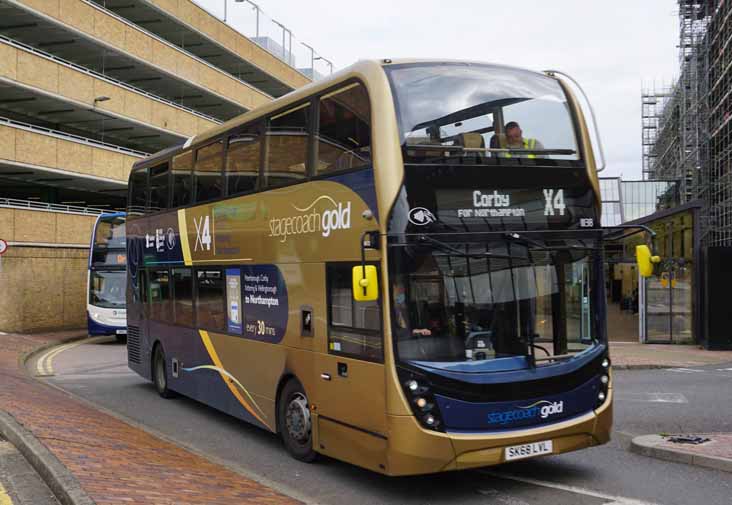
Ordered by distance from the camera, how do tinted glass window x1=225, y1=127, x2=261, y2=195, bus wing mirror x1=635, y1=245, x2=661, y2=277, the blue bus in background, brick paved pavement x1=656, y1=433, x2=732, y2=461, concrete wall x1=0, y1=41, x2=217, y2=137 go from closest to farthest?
bus wing mirror x1=635, y1=245, x2=661, y2=277 < brick paved pavement x1=656, y1=433, x2=732, y2=461 < tinted glass window x1=225, y1=127, x2=261, y2=195 < the blue bus in background < concrete wall x1=0, y1=41, x2=217, y2=137

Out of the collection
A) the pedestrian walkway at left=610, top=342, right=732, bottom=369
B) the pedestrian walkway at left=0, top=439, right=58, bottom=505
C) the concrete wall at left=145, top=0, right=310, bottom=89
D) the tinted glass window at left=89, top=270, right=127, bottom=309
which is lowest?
the pedestrian walkway at left=610, top=342, right=732, bottom=369

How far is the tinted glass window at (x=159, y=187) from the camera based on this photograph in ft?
43.8

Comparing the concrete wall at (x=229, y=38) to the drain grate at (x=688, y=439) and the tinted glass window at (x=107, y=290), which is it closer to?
the tinted glass window at (x=107, y=290)

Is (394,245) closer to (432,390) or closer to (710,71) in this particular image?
(432,390)

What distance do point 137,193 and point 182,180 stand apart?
106 inches

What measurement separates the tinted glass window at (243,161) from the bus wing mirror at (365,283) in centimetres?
337

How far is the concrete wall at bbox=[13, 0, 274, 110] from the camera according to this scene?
→ 3112cm

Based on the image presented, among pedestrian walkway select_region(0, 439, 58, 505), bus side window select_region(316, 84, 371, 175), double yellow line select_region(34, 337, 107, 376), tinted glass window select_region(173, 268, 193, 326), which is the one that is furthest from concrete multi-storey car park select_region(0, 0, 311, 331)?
bus side window select_region(316, 84, 371, 175)

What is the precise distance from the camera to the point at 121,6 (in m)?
37.7

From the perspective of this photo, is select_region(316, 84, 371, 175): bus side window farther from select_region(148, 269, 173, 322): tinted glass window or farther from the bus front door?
select_region(148, 269, 173, 322): tinted glass window

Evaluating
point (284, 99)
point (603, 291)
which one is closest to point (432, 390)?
point (603, 291)

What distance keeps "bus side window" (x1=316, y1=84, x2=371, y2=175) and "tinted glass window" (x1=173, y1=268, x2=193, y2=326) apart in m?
4.57

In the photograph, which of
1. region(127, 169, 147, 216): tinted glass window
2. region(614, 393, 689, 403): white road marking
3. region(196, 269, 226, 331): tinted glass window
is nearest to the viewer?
region(196, 269, 226, 331): tinted glass window

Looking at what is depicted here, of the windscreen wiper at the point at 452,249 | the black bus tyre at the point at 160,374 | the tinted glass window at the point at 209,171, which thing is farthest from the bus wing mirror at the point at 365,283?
the black bus tyre at the point at 160,374
